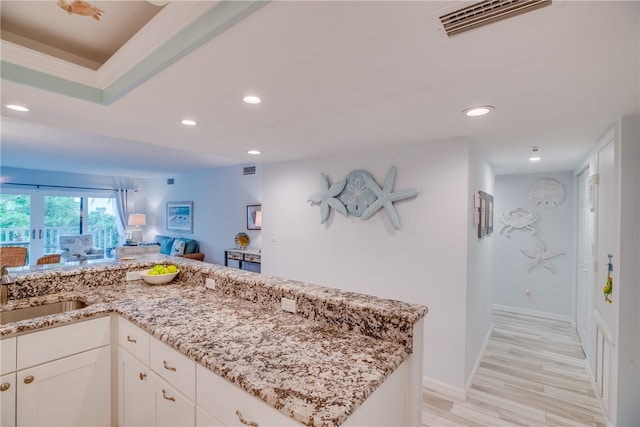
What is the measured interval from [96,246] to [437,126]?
8935 mm

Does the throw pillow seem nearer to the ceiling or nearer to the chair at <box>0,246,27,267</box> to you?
the chair at <box>0,246,27,267</box>

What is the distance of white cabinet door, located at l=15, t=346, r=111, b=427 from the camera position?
1.52 m

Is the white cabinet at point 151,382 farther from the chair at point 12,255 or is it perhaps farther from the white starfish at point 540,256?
the white starfish at point 540,256

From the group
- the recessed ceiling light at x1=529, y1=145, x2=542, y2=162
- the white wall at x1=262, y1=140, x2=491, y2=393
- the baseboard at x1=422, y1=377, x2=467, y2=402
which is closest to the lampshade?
the white wall at x1=262, y1=140, x2=491, y2=393

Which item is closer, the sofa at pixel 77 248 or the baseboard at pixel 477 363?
the baseboard at pixel 477 363

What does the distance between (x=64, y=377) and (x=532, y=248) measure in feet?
18.4

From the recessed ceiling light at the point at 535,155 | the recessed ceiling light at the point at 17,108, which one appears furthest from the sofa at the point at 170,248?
the recessed ceiling light at the point at 535,155

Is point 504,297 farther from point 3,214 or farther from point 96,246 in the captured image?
point 3,214

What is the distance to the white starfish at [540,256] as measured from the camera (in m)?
4.61

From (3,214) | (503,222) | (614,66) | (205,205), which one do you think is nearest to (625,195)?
(614,66)

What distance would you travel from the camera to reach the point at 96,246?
7.97 m

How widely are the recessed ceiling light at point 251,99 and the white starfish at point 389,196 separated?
154 cm

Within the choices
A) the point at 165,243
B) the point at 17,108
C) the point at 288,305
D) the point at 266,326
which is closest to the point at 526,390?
the point at 288,305

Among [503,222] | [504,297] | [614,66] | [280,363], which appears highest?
[614,66]
